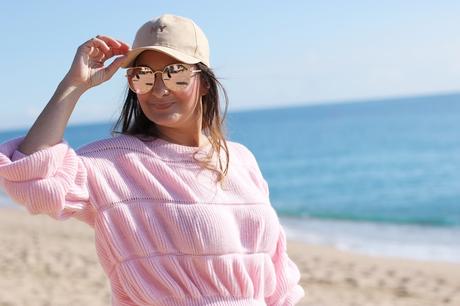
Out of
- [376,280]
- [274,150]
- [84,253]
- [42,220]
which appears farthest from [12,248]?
[274,150]

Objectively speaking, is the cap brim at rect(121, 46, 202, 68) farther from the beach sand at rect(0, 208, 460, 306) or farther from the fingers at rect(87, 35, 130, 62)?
the beach sand at rect(0, 208, 460, 306)

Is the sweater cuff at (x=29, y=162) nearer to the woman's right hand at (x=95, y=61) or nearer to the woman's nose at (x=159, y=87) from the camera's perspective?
the woman's right hand at (x=95, y=61)

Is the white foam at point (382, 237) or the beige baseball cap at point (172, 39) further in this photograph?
the white foam at point (382, 237)

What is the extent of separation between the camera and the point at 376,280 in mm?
9852

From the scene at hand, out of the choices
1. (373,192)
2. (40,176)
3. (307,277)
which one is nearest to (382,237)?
(307,277)

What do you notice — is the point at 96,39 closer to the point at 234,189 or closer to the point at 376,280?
the point at 234,189

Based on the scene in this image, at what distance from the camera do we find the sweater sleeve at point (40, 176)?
2.17 metres

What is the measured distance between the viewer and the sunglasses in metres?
2.42

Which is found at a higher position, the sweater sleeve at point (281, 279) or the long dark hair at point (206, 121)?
the long dark hair at point (206, 121)

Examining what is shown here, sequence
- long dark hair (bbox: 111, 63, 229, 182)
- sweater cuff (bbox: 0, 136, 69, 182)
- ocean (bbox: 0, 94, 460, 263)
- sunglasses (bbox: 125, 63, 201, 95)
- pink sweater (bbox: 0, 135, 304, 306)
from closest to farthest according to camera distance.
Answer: sweater cuff (bbox: 0, 136, 69, 182), pink sweater (bbox: 0, 135, 304, 306), sunglasses (bbox: 125, 63, 201, 95), long dark hair (bbox: 111, 63, 229, 182), ocean (bbox: 0, 94, 460, 263)

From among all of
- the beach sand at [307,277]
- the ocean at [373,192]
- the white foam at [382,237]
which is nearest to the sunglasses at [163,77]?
the ocean at [373,192]

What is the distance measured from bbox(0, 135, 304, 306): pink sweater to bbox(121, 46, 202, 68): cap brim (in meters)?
0.25

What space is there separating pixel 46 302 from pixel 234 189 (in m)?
5.13

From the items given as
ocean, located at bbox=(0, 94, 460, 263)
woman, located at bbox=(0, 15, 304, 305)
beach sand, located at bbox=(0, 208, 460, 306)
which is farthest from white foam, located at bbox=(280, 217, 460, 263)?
woman, located at bbox=(0, 15, 304, 305)
